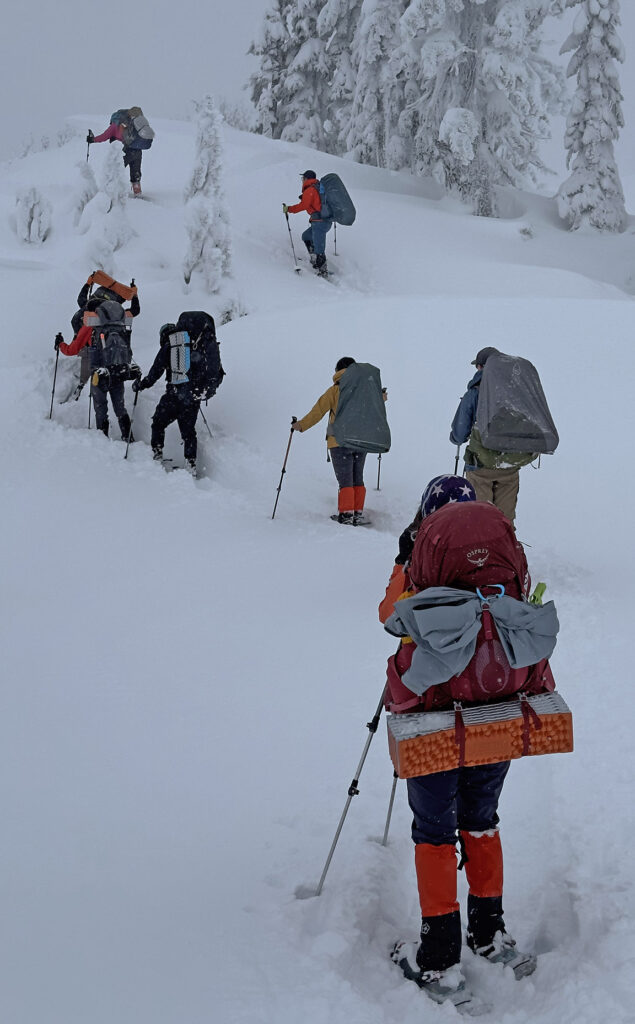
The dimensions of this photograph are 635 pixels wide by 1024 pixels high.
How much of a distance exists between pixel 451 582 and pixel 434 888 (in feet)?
3.66

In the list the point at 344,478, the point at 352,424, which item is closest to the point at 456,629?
the point at 352,424

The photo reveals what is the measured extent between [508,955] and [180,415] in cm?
793

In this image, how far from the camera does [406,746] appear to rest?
2.82m

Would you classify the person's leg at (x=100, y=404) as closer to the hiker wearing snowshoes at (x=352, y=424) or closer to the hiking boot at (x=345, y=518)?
the hiker wearing snowshoes at (x=352, y=424)

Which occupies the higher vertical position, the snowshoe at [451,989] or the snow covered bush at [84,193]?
the snow covered bush at [84,193]

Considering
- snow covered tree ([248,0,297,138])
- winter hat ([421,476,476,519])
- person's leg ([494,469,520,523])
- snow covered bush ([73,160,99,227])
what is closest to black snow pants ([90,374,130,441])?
person's leg ([494,469,520,523])

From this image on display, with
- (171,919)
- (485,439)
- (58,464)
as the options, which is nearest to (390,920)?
(171,919)

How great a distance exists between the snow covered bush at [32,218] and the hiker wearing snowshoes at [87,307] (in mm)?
5241

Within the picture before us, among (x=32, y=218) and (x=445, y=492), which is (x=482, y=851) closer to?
(x=445, y=492)

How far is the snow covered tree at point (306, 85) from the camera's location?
28.9m

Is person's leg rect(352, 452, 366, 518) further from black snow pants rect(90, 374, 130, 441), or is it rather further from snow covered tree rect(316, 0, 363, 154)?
snow covered tree rect(316, 0, 363, 154)

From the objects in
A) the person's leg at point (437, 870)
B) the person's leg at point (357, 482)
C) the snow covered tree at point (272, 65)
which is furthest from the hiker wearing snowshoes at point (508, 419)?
the snow covered tree at point (272, 65)

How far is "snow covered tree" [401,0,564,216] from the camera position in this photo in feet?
67.1

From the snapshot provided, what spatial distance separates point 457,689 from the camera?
9.56ft
